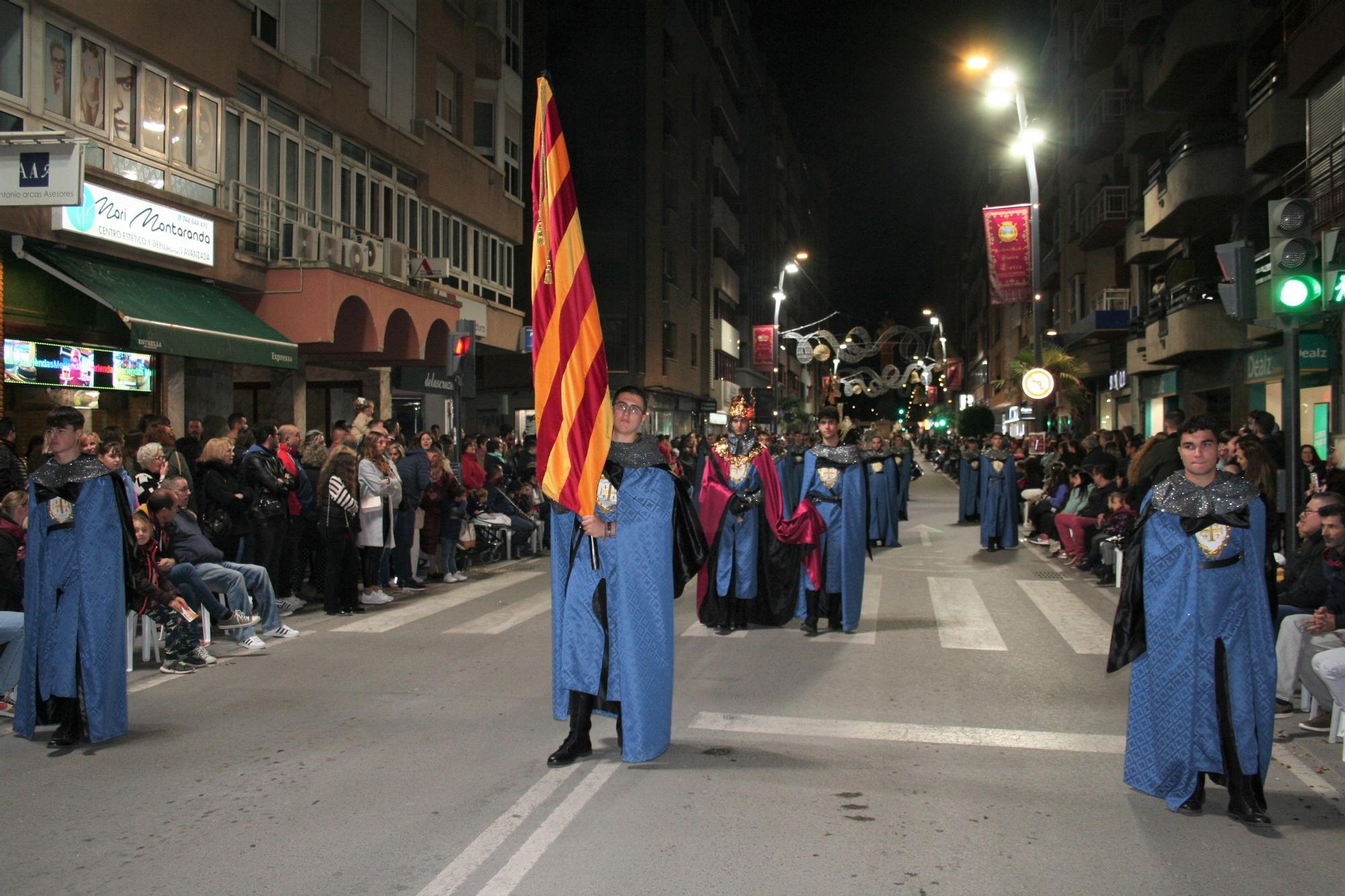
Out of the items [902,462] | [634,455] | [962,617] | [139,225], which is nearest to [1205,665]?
[634,455]

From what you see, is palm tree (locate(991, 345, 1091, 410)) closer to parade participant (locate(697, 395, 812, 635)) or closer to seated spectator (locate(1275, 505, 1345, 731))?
parade participant (locate(697, 395, 812, 635))

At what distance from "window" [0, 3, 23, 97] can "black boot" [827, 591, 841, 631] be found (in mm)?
11636

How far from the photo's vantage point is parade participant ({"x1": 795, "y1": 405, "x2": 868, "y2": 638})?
10398 mm

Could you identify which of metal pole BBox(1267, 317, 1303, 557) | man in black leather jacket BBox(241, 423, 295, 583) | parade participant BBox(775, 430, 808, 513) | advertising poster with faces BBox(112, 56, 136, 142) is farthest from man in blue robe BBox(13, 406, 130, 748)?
advertising poster with faces BBox(112, 56, 136, 142)

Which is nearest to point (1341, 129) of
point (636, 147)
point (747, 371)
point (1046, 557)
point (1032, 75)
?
point (1046, 557)

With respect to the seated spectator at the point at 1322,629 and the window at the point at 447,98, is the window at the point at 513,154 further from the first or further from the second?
the seated spectator at the point at 1322,629

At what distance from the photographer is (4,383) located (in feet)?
46.4

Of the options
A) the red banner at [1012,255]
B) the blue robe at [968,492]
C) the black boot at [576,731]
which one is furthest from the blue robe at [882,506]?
the black boot at [576,731]

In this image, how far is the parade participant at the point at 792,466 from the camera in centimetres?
1378

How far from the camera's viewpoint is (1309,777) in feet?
19.9

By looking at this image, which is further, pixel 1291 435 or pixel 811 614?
pixel 811 614

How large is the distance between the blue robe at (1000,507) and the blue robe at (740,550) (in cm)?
938

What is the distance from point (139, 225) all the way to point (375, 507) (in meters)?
7.04

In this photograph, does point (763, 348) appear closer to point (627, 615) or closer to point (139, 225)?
point (139, 225)
